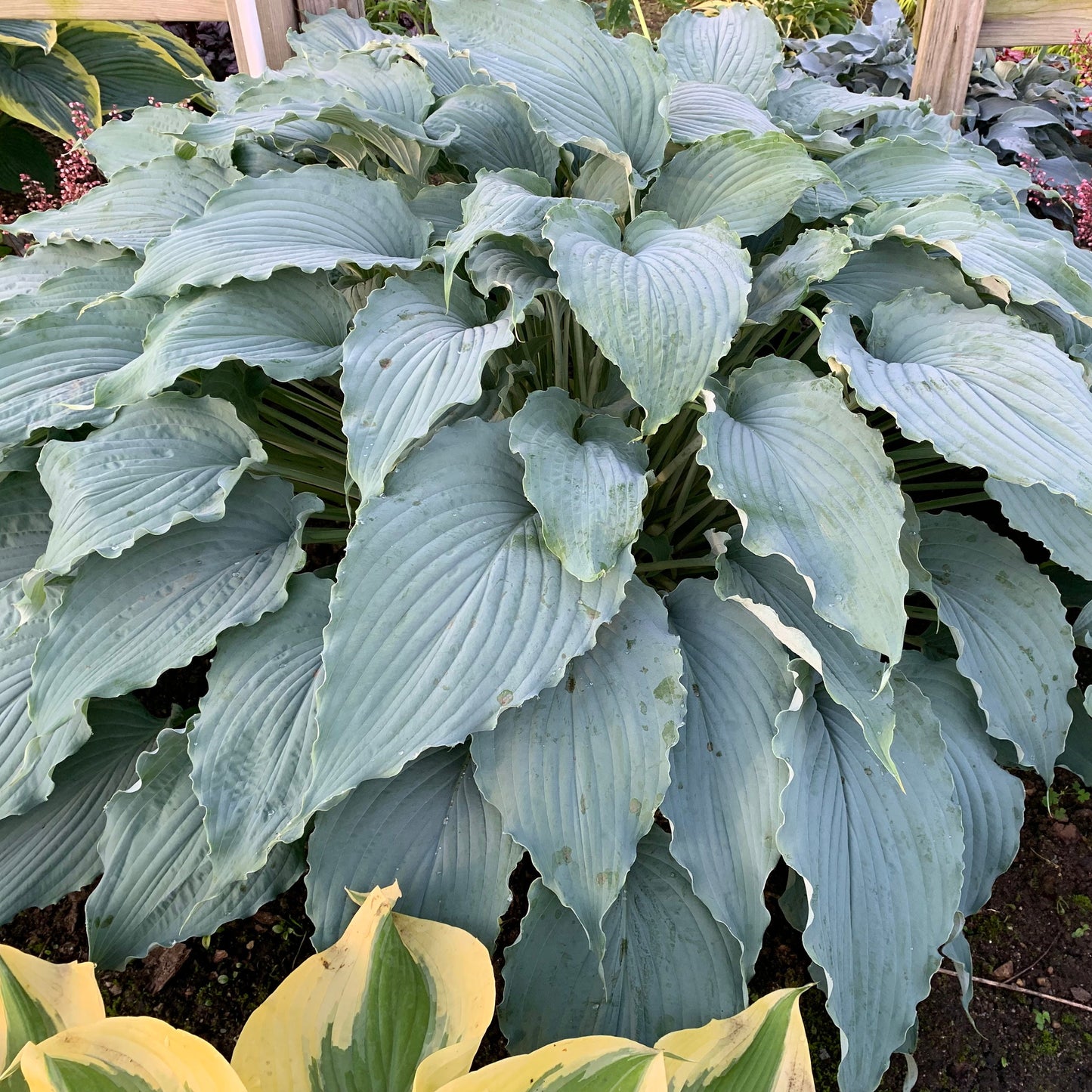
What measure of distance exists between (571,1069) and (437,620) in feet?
1.74

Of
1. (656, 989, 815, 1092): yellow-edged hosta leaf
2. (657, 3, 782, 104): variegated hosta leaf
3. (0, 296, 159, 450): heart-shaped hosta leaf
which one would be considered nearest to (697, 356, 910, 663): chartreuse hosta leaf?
(656, 989, 815, 1092): yellow-edged hosta leaf

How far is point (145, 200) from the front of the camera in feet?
5.89

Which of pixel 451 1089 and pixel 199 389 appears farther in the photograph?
pixel 199 389

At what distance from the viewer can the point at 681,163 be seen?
1.64 m

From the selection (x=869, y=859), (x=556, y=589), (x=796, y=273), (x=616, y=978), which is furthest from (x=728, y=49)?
(x=616, y=978)

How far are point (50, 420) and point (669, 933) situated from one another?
122 cm

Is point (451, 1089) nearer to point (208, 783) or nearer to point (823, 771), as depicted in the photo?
point (208, 783)

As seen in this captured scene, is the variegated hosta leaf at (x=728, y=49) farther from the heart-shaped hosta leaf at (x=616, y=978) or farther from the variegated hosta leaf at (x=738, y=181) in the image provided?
the heart-shaped hosta leaf at (x=616, y=978)

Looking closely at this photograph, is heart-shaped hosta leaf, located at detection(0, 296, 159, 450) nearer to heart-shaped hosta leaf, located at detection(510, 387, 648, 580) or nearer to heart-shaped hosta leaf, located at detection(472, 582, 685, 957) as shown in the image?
heart-shaped hosta leaf, located at detection(510, 387, 648, 580)

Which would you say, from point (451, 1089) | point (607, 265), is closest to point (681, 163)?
point (607, 265)

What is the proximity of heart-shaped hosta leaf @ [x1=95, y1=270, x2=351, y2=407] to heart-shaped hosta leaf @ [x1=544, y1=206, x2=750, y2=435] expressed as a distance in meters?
0.42

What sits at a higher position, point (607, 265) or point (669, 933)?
point (607, 265)

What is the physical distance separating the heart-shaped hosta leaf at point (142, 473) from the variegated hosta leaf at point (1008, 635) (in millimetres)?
1072

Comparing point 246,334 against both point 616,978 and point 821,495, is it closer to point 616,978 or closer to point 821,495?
point 821,495
